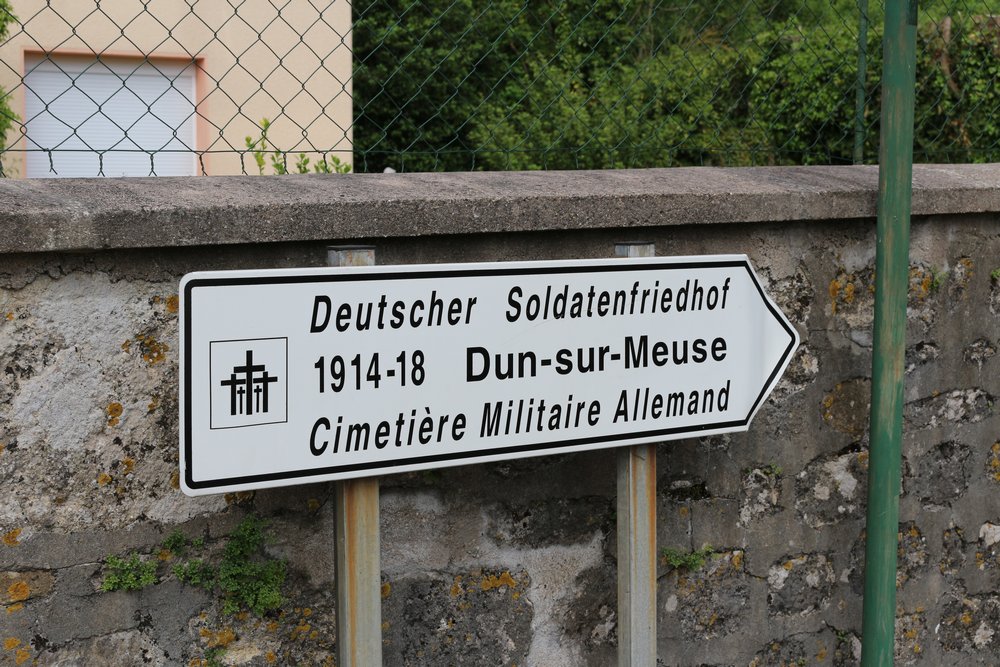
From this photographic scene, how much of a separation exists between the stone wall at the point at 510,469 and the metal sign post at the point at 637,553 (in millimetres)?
A: 211

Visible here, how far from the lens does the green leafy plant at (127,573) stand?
1976 millimetres

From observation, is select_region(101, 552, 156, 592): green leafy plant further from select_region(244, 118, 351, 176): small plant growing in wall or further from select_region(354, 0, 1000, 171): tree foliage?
select_region(354, 0, 1000, 171): tree foliage

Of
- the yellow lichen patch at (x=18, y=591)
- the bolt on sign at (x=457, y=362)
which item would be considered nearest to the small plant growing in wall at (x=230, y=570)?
the yellow lichen patch at (x=18, y=591)

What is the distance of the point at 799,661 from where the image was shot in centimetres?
280

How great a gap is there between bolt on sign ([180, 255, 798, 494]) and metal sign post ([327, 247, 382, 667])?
62mm

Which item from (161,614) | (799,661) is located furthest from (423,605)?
(799,661)

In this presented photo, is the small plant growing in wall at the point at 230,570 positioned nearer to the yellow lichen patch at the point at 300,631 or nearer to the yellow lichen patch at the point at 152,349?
the yellow lichen patch at the point at 300,631

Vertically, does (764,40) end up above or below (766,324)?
above

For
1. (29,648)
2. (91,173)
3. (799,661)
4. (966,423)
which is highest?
(91,173)

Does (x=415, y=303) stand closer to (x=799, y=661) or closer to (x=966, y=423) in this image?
(x=799, y=661)

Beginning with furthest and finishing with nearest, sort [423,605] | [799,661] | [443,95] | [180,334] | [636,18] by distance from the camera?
[636,18] < [443,95] < [799,661] < [423,605] < [180,334]

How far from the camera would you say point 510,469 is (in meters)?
2.38

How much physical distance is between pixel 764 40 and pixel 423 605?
233 cm

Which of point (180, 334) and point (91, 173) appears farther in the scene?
point (91, 173)
